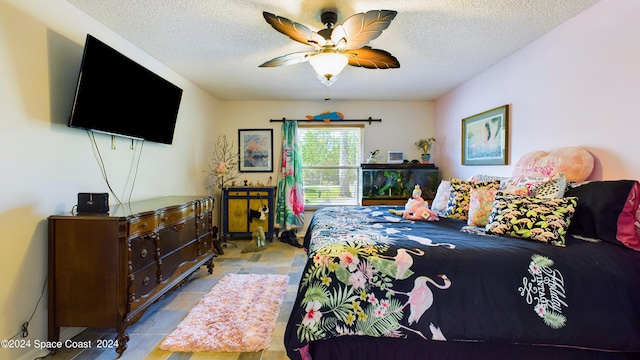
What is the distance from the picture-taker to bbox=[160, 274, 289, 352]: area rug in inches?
67.6

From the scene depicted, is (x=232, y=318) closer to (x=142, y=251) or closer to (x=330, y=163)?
(x=142, y=251)

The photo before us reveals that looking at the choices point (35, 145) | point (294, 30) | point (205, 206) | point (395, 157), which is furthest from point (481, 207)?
point (35, 145)

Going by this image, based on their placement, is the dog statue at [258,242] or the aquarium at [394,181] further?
the aquarium at [394,181]

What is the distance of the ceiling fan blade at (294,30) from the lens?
64.4 inches

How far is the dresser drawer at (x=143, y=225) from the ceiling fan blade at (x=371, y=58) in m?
1.91

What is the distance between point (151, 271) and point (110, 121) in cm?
119

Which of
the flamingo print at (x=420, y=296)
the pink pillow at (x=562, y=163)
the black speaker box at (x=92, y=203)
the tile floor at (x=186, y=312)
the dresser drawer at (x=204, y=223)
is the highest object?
the pink pillow at (x=562, y=163)

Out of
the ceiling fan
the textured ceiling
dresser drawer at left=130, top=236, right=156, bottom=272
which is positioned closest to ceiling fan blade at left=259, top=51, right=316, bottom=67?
the ceiling fan

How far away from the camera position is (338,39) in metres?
1.83

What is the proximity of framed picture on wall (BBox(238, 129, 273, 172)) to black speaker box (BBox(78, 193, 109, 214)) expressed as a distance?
2.70 meters

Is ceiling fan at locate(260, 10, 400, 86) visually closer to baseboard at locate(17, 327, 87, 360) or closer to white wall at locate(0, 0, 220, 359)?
white wall at locate(0, 0, 220, 359)

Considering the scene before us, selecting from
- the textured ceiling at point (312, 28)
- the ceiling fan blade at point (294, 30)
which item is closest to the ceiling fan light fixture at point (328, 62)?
the ceiling fan blade at point (294, 30)

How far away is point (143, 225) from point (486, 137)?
136 inches

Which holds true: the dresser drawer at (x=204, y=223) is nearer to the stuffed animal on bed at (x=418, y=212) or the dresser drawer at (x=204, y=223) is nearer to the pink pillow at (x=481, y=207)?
the stuffed animal on bed at (x=418, y=212)
